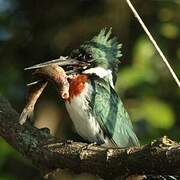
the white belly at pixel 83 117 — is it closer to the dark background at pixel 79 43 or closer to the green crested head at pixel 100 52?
the green crested head at pixel 100 52

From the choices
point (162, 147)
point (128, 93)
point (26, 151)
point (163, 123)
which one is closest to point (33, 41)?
point (128, 93)

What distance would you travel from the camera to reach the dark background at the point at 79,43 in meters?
5.12

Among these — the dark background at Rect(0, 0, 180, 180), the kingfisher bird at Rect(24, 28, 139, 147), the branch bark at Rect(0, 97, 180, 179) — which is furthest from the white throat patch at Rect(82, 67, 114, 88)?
the branch bark at Rect(0, 97, 180, 179)

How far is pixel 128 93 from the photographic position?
17.7 ft

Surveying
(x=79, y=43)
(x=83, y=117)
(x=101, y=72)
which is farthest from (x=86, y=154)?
(x=79, y=43)

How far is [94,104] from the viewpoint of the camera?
423 cm

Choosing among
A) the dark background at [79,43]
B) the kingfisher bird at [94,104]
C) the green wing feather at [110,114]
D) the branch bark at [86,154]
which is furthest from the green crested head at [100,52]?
the branch bark at [86,154]

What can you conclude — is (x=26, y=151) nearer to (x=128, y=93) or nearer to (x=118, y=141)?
(x=118, y=141)

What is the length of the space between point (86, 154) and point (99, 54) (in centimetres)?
141

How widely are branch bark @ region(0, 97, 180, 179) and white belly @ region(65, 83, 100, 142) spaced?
472mm

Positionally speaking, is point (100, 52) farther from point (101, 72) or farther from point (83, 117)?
point (83, 117)

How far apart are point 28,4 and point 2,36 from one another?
1.18 feet

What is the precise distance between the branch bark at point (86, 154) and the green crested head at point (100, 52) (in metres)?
0.69

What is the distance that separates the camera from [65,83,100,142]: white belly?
4184 mm
